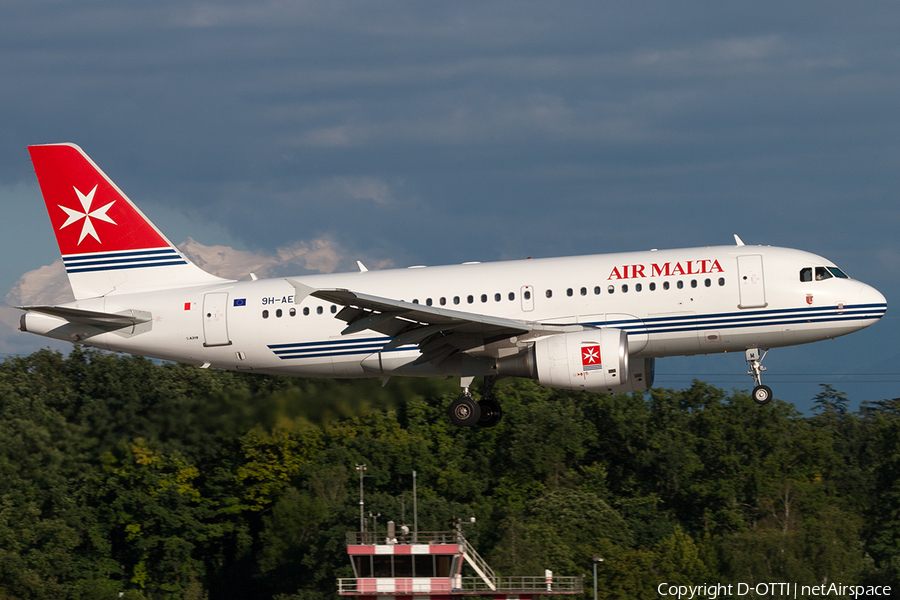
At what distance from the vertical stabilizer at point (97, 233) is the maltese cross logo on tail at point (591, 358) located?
1287 cm

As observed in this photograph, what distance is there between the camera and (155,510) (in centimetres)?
7912

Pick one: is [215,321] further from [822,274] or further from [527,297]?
[822,274]

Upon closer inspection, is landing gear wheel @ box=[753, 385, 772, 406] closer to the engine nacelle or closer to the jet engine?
the jet engine

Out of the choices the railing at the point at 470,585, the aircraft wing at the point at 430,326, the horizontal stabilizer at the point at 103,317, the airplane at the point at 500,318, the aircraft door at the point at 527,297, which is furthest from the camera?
the railing at the point at 470,585

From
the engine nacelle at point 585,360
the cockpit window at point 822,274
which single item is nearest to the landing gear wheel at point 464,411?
the engine nacelle at point 585,360

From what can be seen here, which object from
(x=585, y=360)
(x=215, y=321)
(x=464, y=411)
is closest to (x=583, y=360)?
(x=585, y=360)

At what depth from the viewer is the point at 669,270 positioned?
33.0 m

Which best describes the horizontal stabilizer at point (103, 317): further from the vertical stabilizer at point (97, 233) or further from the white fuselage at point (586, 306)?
the vertical stabilizer at point (97, 233)

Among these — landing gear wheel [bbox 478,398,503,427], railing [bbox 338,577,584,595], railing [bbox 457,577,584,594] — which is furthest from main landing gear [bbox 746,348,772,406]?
railing [bbox 457,577,584,594]

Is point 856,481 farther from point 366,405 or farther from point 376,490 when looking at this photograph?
point 366,405

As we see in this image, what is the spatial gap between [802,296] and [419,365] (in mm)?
11487

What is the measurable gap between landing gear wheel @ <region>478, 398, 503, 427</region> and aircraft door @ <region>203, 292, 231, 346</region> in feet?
26.9

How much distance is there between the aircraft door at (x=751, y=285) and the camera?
108 ft

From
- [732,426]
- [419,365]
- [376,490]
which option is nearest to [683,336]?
[419,365]
